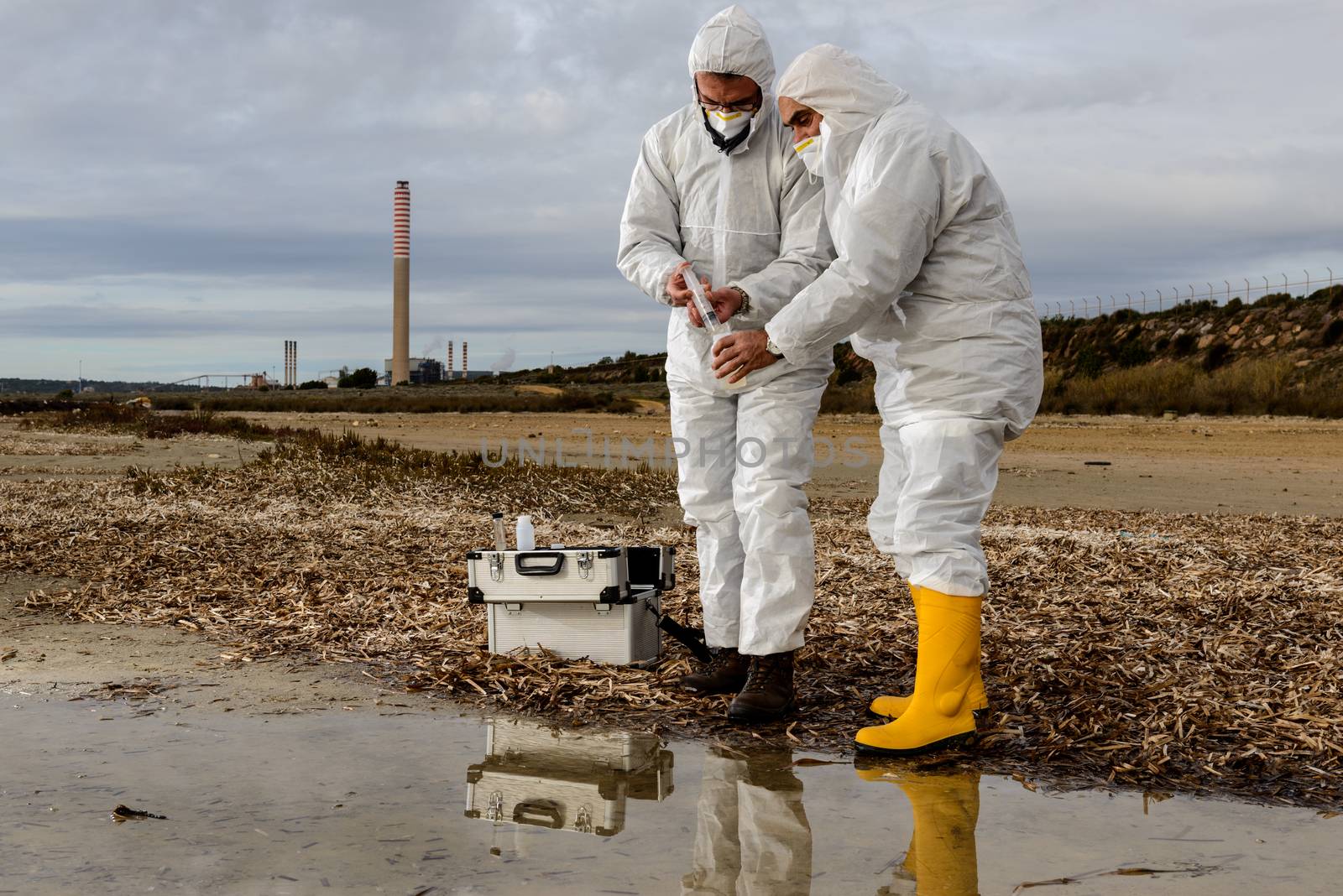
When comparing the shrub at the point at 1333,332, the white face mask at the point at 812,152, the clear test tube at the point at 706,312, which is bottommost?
the clear test tube at the point at 706,312

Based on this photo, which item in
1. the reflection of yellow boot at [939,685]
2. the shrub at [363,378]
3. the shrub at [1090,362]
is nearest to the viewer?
the reflection of yellow boot at [939,685]

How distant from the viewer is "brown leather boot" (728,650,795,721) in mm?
3861

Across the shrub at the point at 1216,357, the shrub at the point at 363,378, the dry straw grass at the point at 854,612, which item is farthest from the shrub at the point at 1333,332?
the shrub at the point at 363,378

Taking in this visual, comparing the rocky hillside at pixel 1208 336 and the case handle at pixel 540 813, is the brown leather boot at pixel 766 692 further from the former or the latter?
the rocky hillside at pixel 1208 336

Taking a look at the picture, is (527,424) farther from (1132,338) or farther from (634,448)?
(1132,338)

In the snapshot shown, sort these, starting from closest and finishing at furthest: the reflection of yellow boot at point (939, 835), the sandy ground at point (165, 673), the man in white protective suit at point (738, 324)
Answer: the reflection of yellow boot at point (939, 835) → the man in white protective suit at point (738, 324) → the sandy ground at point (165, 673)

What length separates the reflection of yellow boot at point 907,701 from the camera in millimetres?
3654

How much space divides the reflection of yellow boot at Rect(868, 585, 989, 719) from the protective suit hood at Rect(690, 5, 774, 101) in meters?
1.79

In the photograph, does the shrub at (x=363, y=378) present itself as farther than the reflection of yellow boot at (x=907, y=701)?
Yes

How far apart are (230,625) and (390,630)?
0.78m

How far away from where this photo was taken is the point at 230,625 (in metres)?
5.47

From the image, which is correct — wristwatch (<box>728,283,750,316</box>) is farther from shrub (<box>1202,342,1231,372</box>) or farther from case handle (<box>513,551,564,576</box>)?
shrub (<box>1202,342,1231,372</box>)

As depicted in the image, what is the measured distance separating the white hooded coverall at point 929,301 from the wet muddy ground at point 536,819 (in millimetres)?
754

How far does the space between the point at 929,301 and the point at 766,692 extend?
134 cm
